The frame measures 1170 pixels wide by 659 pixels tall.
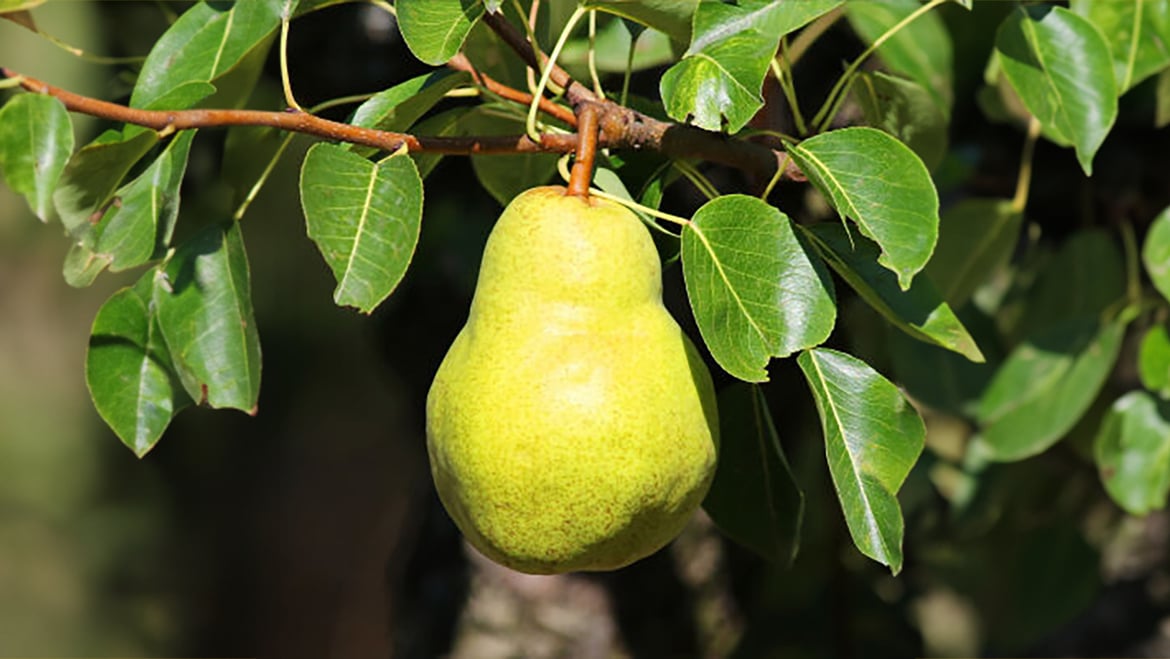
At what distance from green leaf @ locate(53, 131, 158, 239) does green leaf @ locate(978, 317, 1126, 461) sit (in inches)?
30.7

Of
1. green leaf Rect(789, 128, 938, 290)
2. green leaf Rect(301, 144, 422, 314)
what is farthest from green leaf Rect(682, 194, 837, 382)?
green leaf Rect(301, 144, 422, 314)

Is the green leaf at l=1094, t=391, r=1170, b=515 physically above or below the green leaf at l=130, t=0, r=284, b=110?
below

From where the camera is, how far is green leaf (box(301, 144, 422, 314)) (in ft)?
2.41

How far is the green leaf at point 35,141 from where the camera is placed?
0.70m

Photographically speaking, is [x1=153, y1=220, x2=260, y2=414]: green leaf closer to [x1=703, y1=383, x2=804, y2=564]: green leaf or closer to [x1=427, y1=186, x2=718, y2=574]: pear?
[x1=427, y1=186, x2=718, y2=574]: pear

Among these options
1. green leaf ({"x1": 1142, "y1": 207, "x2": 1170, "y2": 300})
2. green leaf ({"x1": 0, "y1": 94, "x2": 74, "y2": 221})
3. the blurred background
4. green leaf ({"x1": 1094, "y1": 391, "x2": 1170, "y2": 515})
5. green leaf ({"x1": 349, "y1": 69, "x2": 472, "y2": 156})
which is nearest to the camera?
green leaf ({"x1": 0, "y1": 94, "x2": 74, "y2": 221})

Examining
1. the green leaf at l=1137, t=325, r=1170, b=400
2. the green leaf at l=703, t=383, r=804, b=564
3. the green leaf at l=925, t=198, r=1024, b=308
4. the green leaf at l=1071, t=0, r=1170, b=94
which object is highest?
the green leaf at l=1071, t=0, r=1170, b=94

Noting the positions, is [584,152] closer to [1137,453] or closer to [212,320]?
[212,320]

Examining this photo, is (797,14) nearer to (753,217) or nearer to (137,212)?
(753,217)

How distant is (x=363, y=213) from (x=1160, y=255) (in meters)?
0.67

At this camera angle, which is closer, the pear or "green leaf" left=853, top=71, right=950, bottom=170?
the pear

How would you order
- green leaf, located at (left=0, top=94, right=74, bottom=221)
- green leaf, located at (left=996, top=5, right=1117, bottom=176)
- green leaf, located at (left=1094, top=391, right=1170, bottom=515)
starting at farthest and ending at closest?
green leaf, located at (left=1094, top=391, right=1170, bottom=515)
green leaf, located at (left=996, top=5, right=1117, bottom=176)
green leaf, located at (left=0, top=94, right=74, bottom=221)

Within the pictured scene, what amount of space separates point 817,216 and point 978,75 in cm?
26

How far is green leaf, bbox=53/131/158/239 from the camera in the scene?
2.62 ft
